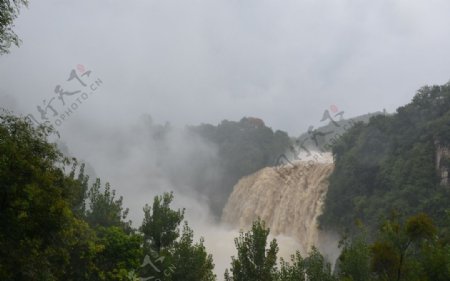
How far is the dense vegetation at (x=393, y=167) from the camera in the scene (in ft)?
118

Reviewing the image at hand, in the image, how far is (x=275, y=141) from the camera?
259 ft

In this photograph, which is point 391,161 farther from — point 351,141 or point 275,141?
point 275,141

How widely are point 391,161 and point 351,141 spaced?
7.92 metres

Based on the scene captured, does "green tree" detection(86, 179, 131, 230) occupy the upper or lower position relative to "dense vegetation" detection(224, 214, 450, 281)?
upper

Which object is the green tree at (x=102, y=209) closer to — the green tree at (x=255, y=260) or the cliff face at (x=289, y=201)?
the green tree at (x=255, y=260)

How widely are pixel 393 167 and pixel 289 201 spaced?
45.9 ft

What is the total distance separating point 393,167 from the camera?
3997 cm

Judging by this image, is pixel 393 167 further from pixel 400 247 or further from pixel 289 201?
pixel 400 247

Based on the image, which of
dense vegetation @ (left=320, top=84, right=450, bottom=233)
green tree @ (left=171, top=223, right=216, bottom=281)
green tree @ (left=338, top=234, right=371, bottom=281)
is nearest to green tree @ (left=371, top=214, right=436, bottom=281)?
green tree @ (left=338, top=234, right=371, bottom=281)

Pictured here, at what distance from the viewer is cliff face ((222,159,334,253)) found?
4662 centimetres

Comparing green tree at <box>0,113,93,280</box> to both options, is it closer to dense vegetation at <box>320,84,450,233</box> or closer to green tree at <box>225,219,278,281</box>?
green tree at <box>225,219,278,281</box>

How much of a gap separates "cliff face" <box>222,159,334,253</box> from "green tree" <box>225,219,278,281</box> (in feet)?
88.9

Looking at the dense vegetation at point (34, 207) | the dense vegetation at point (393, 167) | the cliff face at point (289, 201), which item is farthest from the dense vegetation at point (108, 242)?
the cliff face at point (289, 201)

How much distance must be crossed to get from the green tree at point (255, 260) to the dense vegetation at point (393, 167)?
19.4 m
